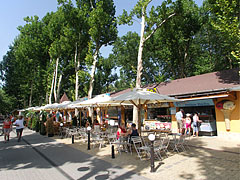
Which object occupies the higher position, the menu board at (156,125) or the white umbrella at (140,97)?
the white umbrella at (140,97)

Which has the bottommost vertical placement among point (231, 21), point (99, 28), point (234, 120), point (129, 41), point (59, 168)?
point (59, 168)

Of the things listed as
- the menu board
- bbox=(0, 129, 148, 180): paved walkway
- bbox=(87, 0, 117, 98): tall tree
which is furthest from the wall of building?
bbox=(87, 0, 117, 98): tall tree

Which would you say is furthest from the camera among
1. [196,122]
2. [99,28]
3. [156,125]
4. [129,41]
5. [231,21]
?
[129,41]

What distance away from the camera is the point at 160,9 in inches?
491

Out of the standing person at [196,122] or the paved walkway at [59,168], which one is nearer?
the paved walkway at [59,168]

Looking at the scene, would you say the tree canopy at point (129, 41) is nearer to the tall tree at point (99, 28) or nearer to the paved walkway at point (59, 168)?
the tall tree at point (99, 28)

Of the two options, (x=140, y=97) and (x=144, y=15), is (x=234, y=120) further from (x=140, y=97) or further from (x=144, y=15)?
(x=144, y=15)

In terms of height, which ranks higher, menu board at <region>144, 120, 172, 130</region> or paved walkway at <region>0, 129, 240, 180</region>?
menu board at <region>144, 120, 172, 130</region>

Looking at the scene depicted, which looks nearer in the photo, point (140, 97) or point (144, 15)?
point (140, 97)

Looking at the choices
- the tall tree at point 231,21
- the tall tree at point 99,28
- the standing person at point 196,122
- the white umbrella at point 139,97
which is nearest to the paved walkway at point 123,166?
the white umbrella at point 139,97

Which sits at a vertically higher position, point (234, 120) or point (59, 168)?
point (234, 120)

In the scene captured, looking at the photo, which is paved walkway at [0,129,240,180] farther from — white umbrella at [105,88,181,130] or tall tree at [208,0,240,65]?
tall tree at [208,0,240,65]

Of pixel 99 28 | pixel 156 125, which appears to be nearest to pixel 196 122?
pixel 156 125

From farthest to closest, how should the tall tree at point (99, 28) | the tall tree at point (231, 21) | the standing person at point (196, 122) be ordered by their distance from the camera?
the tall tree at point (99, 28) < the standing person at point (196, 122) < the tall tree at point (231, 21)
